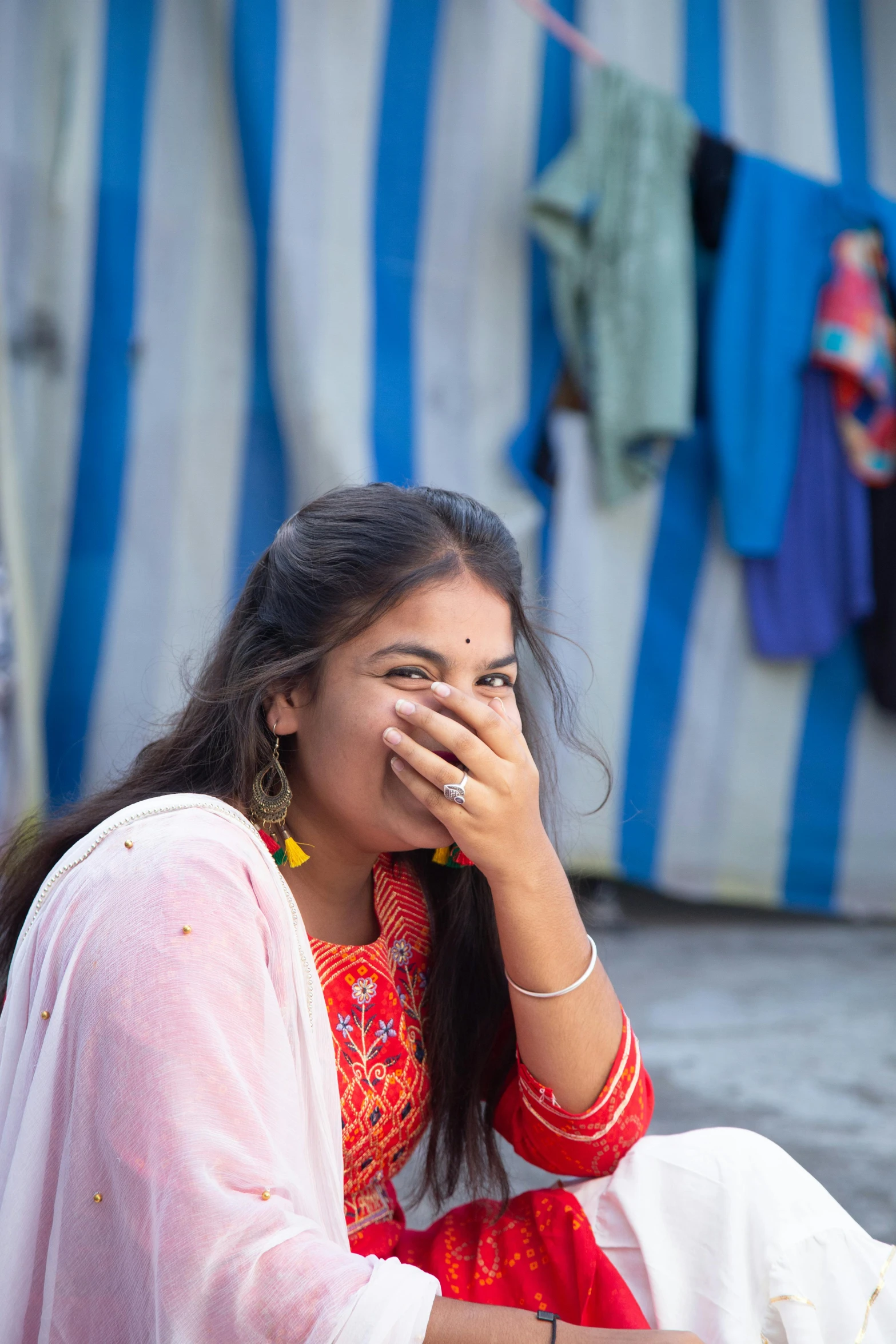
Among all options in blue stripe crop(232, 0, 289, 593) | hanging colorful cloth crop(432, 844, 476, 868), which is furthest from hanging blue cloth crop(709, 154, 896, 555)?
hanging colorful cloth crop(432, 844, 476, 868)

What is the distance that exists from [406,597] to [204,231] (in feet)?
9.39

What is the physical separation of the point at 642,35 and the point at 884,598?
214cm

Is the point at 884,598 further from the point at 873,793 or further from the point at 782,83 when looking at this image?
the point at 782,83

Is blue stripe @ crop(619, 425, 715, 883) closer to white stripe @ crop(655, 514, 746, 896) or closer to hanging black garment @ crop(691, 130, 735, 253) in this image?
white stripe @ crop(655, 514, 746, 896)

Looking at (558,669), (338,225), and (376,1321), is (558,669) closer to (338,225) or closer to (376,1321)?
(376,1321)

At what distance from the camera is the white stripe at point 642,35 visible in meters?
4.27

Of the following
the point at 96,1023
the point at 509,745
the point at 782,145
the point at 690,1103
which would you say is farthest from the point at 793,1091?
the point at 782,145

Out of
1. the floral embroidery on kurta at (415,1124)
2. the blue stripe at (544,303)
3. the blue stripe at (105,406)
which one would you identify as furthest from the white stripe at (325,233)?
the floral embroidery on kurta at (415,1124)

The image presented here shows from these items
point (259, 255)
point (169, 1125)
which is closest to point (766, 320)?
point (259, 255)

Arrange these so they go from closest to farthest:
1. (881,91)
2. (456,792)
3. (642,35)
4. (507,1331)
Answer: (507,1331), (456,792), (642,35), (881,91)

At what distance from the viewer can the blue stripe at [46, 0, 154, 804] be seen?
3941 millimetres

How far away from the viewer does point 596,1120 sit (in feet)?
5.51

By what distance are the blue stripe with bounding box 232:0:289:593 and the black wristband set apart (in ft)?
9.59

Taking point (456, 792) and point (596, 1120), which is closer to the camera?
point (456, 792)
